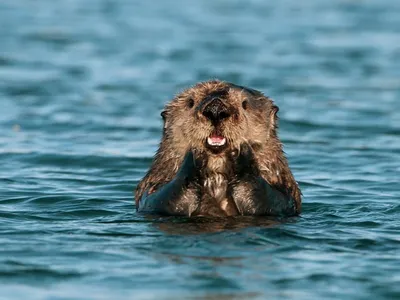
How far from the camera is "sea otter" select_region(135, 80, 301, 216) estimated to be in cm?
754

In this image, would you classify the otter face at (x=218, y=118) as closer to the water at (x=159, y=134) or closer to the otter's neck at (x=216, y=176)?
the otter's neck at (x=216, y=176)

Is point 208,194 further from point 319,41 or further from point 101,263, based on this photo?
point 319,41

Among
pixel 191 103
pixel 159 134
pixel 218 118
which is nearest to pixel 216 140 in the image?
pixel 218 118

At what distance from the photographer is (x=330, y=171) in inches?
425

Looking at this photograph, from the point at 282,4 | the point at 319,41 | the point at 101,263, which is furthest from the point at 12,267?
the point at 282,4

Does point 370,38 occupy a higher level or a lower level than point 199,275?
higher

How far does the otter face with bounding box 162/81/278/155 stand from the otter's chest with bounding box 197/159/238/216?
0.44ft

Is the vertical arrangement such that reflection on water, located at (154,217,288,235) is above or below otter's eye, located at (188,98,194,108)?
below

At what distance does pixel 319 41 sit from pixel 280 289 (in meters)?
14.4

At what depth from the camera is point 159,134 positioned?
1270 centimetres

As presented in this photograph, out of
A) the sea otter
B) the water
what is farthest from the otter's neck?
the water

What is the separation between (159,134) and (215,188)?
199 inches

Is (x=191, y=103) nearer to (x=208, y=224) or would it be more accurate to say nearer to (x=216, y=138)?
(x=216, y=138)

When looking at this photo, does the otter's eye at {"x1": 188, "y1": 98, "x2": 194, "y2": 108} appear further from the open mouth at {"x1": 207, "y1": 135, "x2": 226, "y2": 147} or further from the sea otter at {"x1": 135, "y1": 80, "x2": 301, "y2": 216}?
the open mouth at {"x1": 207, "y1": 135, "x2": 226, "y2": 147}
